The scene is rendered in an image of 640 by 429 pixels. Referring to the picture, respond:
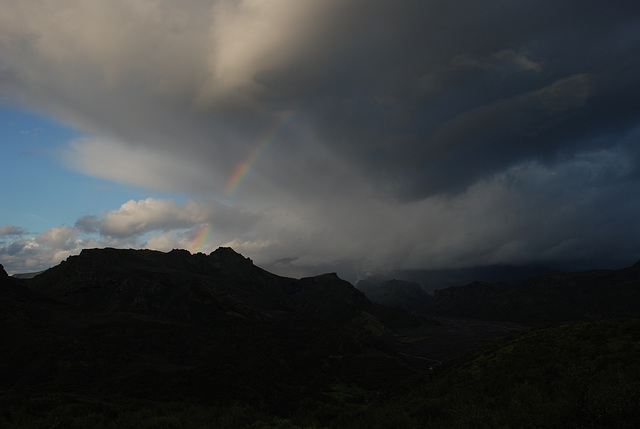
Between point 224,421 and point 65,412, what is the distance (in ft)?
66.1

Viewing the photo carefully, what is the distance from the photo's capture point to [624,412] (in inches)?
709

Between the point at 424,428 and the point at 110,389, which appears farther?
the point at 110,389

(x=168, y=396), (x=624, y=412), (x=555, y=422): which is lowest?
(x=168, y=396)

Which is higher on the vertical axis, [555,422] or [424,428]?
[555,422]

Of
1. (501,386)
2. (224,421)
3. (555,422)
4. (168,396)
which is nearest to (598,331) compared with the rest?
(501,386)

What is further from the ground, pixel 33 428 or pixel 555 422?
pixel 555 422

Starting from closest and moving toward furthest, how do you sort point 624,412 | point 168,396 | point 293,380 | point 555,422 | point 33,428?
1. point 624,412
2. point 555,422
3. point 33,428
4. point 168,396
5. point 293,380

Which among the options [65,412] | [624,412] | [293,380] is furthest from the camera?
[293,380]

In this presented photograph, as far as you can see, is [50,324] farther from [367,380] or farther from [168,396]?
[367,380]

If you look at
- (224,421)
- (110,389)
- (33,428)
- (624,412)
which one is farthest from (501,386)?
(110,389)

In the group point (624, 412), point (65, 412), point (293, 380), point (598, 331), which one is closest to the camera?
point (624, 412)

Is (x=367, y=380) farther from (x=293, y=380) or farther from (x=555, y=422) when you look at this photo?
(x=555, y=422)

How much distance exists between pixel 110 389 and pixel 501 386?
314 ft

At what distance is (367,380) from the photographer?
5359 inches
